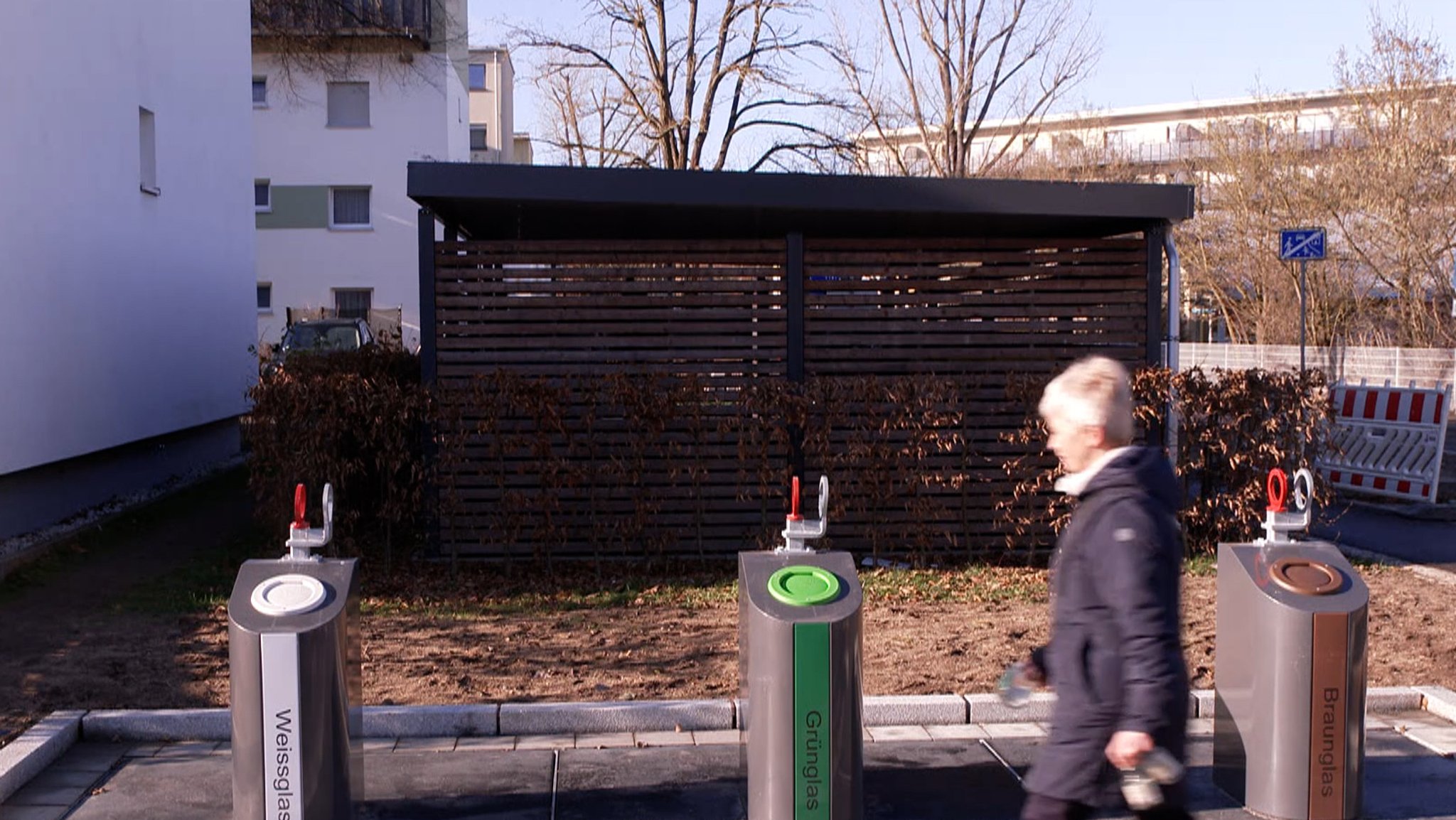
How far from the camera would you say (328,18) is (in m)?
15.7

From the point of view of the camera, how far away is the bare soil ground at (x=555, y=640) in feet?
23.4

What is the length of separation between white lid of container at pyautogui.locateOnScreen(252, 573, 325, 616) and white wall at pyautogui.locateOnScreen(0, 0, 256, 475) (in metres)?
7.31

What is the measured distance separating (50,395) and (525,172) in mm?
5293

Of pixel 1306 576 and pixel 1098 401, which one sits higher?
pixel 1098 401

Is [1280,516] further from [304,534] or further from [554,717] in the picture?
[304,534]

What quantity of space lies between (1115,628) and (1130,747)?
0.30m

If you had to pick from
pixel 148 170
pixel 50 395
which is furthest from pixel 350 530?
pixel 148 170

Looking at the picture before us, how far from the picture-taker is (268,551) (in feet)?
36.8

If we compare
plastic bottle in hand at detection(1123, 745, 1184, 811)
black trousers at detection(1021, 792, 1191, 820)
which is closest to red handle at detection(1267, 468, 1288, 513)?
black trousers at detection(1021, 792, 1191, 820)

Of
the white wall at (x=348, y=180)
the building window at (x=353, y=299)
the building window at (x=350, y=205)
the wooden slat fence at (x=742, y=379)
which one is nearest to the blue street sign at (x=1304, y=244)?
the wooden slat fence at (x=742, y=379)

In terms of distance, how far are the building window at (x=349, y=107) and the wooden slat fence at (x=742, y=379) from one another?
26.2 m

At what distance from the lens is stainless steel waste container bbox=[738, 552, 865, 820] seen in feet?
15.9

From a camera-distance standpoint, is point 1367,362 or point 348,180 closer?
point 1367,362

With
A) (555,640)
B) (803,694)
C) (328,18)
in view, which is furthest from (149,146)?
(803,694)
